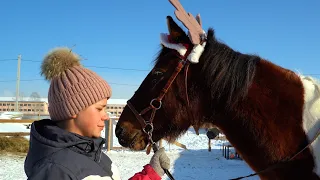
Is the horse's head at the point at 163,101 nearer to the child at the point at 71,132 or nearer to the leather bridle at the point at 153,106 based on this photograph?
the leather bridle at the point at 153,106

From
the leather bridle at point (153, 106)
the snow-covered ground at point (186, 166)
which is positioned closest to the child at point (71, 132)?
the leather bridle at point (153, 106)

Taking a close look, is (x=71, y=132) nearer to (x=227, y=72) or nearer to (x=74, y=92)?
(x=74, y=92)

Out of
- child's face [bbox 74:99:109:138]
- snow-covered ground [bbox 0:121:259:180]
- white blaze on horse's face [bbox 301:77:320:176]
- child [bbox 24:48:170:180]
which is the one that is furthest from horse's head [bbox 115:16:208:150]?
snow-covered ground [bbox 0:121:259:180]

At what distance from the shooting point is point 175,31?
2.27 meters

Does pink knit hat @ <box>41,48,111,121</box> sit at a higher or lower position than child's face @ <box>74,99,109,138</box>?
higher

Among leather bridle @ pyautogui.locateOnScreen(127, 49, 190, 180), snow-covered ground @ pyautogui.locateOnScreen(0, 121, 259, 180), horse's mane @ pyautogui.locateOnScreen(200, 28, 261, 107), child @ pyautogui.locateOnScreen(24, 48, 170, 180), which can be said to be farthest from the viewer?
snow-covered ground @ pyautogui.locateOnScreen(0, 121, 259, 180)

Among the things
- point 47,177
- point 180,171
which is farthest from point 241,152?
point 180,171

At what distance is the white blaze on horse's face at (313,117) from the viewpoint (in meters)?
1.84

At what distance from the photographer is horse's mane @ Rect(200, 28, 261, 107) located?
201 cm

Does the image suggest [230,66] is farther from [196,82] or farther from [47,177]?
[47,177]

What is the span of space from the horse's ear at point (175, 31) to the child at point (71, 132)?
0.74m

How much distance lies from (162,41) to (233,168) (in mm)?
7431

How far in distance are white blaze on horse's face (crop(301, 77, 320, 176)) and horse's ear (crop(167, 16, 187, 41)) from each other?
2.94 ft

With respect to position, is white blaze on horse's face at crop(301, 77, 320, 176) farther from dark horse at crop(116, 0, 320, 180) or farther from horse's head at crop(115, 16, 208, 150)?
horse's head at crop(115, 16, 208, 150)
